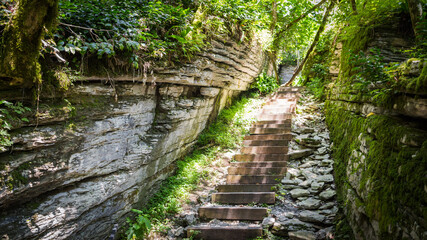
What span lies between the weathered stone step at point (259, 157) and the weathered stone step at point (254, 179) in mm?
674

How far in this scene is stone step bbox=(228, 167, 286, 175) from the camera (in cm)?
566

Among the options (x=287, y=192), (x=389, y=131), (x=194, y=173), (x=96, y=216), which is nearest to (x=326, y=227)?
(x=287, y=192)

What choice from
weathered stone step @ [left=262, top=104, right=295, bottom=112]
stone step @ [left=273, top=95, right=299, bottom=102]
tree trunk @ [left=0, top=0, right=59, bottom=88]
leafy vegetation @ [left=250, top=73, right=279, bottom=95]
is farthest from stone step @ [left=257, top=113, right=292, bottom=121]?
tree trunk @ [left=0, top=0, right=59, bottom=88]

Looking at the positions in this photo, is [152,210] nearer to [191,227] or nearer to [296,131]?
[191,227]

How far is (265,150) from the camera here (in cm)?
648

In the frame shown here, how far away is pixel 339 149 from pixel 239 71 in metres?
5.18

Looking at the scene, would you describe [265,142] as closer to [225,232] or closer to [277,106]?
[277,106]

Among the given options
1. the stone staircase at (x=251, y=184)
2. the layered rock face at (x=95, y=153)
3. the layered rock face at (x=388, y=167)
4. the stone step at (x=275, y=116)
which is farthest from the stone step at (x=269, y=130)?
the layered rock face at (x=388, y=167)

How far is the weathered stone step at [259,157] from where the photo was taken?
19.9 feet

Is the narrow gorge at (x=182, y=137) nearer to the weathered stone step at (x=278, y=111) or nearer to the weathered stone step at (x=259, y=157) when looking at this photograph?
the weathered stone step at (x=259, y=157)

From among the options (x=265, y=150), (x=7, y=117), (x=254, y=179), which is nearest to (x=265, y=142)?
(x=265, y=150)

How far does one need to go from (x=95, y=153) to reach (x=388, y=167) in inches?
169

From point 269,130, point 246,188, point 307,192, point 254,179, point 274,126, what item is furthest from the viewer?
point 274,126

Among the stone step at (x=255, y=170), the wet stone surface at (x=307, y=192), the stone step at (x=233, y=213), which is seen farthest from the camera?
the stone step at (x=255, y=170)
